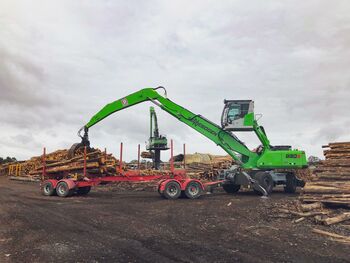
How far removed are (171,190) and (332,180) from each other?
717cm

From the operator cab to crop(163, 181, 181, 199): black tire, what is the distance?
4.92m

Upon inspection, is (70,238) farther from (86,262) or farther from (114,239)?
(86,262)

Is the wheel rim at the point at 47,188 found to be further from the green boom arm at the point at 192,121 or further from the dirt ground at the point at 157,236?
the dirt ground at the point at 157,236

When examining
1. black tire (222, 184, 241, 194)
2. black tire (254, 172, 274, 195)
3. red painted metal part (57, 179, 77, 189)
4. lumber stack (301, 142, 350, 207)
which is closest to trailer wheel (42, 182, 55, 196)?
red painted metal part (57, 179, 77, 189)

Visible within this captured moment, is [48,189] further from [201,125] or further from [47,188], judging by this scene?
[201,125]

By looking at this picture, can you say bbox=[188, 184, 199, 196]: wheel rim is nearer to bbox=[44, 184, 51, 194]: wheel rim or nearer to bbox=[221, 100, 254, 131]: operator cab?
bbox=[221, 100, 254, 131]: operator cab

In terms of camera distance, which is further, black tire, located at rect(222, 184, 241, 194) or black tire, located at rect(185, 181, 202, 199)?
black tire, located at rect(222, 184, 241, 194)

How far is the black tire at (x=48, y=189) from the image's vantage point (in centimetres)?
1738

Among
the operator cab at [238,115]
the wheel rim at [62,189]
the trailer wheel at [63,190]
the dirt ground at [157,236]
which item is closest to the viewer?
the dirt ground at [157,236]

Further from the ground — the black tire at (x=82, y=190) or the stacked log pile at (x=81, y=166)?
the stacked log pile at (x=81, y=166)

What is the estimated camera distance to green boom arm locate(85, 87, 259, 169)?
63.1 feet

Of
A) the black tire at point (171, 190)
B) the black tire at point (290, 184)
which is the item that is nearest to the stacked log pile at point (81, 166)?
the black tire at point (171, 190)

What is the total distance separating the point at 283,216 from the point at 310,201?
1891mm

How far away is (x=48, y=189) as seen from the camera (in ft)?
57.7
